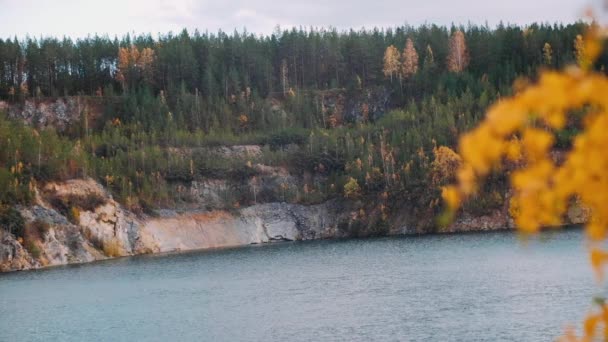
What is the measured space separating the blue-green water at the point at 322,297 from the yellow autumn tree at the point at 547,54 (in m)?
81.7

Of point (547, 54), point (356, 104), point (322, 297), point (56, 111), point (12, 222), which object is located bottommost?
point (322, 297)

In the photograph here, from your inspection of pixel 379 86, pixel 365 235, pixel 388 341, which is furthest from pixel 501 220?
pixel 388 341

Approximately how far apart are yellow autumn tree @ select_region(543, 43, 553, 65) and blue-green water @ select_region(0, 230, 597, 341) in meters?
81.7

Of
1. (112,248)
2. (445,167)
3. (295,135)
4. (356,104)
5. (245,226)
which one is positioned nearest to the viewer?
(112,248)

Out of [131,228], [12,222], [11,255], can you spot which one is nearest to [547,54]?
[131,228]

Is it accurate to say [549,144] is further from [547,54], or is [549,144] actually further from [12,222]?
[547,54]

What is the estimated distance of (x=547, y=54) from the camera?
190250 millimetres

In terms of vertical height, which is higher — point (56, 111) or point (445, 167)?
point (56, 111)

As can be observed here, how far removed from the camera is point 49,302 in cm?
A: 8206

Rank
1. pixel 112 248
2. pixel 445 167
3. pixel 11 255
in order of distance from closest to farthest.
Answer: pixel 11 255 < pixel 112 248 < pixel 445 167

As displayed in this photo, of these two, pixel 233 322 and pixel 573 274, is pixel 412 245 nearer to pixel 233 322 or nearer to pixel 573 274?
pixel 573 274

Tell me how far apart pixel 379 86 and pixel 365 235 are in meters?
53.9

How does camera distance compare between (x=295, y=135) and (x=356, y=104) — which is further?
(x=356, y=104)

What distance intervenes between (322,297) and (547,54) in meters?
131
